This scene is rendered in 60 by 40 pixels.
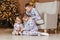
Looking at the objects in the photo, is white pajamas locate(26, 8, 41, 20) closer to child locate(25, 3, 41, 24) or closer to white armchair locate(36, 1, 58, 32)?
child locate(25, 3, 41, 24)

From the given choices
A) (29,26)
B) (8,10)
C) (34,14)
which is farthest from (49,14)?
(8,10)

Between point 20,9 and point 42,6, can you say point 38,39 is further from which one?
point 20,9

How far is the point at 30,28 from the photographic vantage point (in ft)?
12.6

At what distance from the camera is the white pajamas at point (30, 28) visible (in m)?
3.80

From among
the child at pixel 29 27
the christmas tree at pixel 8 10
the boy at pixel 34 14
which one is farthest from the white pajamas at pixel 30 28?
the christmas tree at pixel 8 10

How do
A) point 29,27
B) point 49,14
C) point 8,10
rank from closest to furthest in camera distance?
1. point 29,27
2. point 49,14
3. point 8,10

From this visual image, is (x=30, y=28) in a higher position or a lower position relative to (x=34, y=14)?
lower

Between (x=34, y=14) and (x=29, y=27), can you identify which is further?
(x=34, y=14)

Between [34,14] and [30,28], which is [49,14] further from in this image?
[30,28]

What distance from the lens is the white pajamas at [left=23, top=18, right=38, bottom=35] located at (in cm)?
380

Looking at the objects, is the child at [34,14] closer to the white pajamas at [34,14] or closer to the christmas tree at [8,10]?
the white pajamas at [34,14]

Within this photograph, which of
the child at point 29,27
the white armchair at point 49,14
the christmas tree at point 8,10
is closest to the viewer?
the child at point 29,27

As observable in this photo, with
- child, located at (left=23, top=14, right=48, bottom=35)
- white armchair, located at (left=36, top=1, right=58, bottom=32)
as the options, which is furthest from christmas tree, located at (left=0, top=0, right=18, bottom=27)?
child, located at (left=23, top=14, right=48, bottom=35)

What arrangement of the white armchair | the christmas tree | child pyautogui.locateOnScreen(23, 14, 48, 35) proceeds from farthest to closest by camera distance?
the christmas tree
the white armchair
child pyautogui.locateOnScreen(23, 14, 48, 35)
